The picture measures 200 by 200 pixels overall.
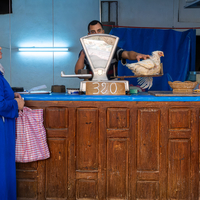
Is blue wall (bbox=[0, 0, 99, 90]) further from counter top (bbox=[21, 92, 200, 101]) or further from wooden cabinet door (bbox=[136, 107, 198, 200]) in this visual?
wooden cabinet door (bbox=[136, 107, 198, 200])

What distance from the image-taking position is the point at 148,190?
1764 millimetres

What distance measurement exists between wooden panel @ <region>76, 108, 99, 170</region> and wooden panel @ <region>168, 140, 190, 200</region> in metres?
0.61

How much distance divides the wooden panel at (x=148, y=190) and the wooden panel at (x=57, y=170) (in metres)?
0.61

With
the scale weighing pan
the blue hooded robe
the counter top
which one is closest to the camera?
the blue hooded robe

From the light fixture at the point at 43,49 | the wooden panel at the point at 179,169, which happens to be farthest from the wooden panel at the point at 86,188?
the light fixture at the point at 43,49

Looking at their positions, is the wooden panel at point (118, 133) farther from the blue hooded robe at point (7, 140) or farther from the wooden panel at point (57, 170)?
the blue hooded robe at point (7, 140)

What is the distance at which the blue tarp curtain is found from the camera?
397 cm

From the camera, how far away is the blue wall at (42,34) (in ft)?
13.9

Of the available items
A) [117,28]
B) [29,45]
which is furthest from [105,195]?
[29,45]

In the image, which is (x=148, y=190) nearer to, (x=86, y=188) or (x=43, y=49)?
(x=86, y=188)

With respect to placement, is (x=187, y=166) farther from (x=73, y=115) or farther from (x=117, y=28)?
(x=117, y=28)

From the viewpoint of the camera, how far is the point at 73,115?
177cm

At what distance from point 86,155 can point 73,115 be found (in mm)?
342

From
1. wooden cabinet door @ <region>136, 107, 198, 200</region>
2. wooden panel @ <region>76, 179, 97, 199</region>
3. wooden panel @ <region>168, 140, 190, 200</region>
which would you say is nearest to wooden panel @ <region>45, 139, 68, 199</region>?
wooden panel @ <region>76, 179, 97, 199</region>
